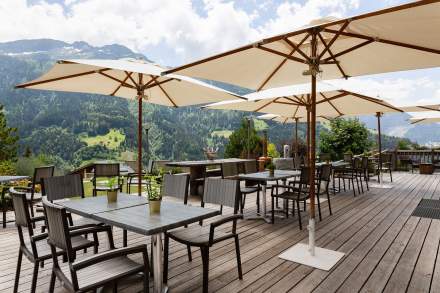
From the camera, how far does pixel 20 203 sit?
2584mm

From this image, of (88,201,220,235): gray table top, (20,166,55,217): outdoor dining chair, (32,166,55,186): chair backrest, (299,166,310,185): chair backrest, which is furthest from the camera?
(299,166,310,185): chair backrest

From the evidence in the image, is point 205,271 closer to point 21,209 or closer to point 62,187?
point 21,209

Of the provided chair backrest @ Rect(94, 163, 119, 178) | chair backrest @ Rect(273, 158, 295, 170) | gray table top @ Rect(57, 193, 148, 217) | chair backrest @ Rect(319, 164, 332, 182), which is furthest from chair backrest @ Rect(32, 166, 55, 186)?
chair backrest @ Rect(273, 158, 295, 170)

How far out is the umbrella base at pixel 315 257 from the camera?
3.45 meters

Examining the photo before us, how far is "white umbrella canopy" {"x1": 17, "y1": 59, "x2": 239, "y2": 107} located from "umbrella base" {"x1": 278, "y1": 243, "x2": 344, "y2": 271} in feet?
8.20

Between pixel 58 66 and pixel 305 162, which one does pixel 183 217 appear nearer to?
pixel 58 66

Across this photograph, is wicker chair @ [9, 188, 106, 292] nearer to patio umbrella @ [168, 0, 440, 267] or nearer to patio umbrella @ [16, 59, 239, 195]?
patio umbrella @ [16, 59, 239, 195]

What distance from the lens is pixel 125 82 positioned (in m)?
5.25

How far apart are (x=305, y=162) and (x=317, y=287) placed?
6253mm

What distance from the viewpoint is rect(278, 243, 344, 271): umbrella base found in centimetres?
345

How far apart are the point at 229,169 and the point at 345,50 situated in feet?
9.46

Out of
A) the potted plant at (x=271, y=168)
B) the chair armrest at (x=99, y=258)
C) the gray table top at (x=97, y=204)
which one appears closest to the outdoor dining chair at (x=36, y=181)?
the gray table top at (x=97, y=204)

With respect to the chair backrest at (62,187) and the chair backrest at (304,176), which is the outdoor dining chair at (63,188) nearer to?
the chair backrest at (62,187)

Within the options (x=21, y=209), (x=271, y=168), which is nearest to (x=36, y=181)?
(x=21, y=209)
